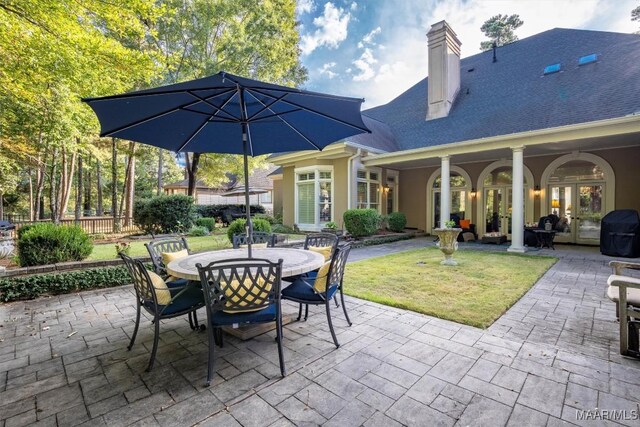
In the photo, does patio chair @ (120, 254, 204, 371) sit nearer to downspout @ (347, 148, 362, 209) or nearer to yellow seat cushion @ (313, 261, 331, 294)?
yellow seat cushion @ (313, 261, 331, 294)

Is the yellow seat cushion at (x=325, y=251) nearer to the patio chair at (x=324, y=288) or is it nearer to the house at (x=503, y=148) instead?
the patio chair at (x=324, y=288)

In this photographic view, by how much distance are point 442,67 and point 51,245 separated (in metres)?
13.3

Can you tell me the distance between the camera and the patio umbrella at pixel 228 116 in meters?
2.46

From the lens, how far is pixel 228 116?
3400mm

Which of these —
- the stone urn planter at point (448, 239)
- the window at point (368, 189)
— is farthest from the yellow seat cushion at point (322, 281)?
the window at point (368, 189)

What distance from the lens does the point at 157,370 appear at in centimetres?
236

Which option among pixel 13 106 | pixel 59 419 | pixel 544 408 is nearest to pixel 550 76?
pixel 544 408

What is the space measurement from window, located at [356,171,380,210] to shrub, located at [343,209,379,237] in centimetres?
113

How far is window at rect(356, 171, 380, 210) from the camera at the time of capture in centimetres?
1102

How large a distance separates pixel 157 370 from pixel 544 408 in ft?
9.41

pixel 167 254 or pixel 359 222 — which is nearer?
pixel 167 254

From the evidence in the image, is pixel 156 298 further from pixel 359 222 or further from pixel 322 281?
pixel 359 222

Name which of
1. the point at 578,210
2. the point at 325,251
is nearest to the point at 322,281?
the point at 325,251

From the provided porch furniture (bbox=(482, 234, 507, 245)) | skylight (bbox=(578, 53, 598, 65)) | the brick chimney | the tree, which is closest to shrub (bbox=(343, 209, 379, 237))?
porch furniture (bbox=(482, 234, 507, 245))
